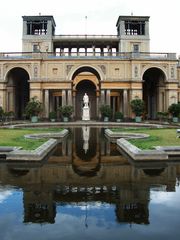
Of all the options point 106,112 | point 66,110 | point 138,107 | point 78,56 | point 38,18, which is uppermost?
point 38,18

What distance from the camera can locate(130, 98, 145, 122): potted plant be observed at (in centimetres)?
4072

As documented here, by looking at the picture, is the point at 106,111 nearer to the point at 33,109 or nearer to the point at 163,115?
the point at 163,115

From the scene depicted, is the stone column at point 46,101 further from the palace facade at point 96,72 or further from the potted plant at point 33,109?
the potted plant at point 33,109

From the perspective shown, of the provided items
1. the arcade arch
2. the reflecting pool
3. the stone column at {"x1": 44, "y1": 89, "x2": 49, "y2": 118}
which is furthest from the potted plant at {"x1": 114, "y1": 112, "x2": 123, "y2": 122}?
the reflecting pool

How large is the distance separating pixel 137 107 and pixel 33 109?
13.1m

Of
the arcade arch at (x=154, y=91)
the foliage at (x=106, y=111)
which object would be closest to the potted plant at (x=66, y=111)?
the foliage at (x=106, y=111)

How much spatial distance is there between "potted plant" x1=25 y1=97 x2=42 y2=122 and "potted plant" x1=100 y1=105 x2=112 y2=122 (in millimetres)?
Answer: 7990

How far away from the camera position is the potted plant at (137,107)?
4072 cm

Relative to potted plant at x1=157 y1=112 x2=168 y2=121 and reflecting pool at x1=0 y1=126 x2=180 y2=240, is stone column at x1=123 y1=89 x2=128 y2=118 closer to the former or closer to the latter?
potted plant at x1=157 y1=112 x2=168 y2=121

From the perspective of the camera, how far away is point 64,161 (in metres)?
12.7

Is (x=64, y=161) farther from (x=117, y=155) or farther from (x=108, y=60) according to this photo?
(x=108, y=60)

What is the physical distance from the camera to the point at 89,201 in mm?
7434

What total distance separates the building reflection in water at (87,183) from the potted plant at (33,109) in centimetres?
2705

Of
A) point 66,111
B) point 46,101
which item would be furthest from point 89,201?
point 46,101
